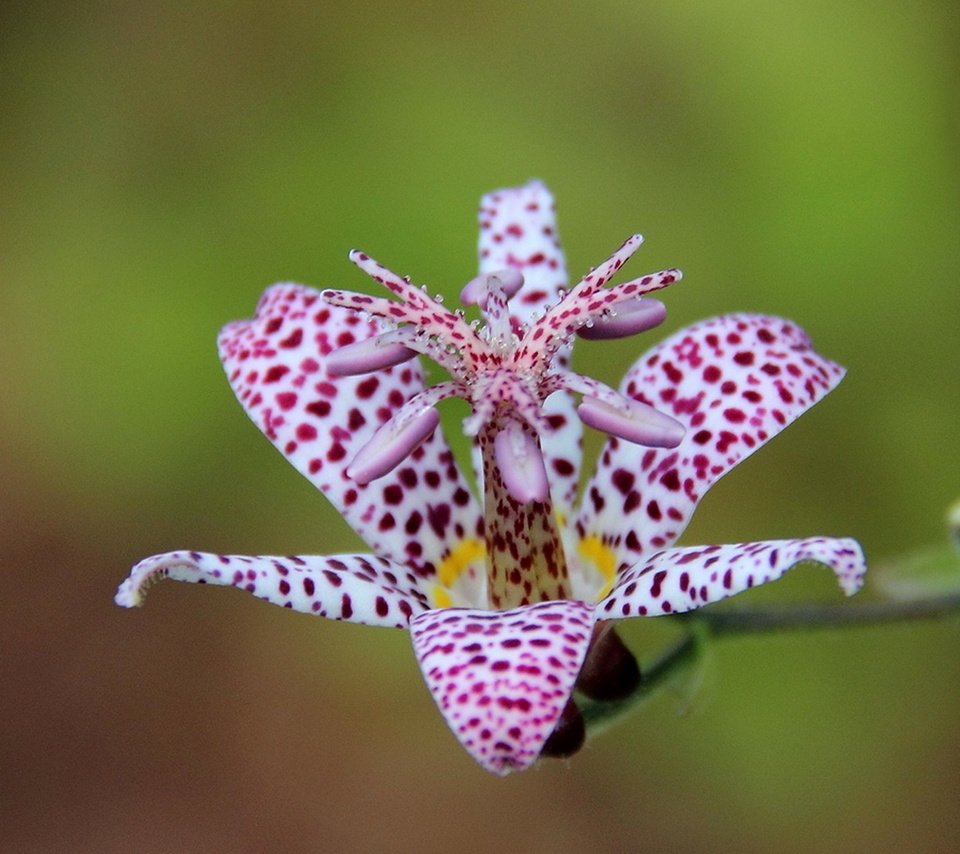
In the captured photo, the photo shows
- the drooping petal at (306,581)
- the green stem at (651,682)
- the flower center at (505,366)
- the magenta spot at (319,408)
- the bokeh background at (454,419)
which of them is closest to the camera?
the drooping petal at (306,581)

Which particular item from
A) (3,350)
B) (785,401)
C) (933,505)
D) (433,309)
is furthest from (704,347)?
(3,350)

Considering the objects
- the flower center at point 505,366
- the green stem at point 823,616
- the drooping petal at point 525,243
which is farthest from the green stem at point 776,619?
the drooping petal at point 525,243

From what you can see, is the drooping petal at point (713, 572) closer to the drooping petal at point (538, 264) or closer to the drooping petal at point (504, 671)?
the drooping petal at point (504, 671)

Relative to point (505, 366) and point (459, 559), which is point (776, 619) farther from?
point (505, 366)

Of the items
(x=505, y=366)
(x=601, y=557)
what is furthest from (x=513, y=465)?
(x=601, y=557)

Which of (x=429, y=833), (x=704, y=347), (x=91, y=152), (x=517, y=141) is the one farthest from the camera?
(x=91, y=152)

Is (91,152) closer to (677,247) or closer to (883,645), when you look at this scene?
(677,247)

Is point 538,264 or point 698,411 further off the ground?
point 538,264
